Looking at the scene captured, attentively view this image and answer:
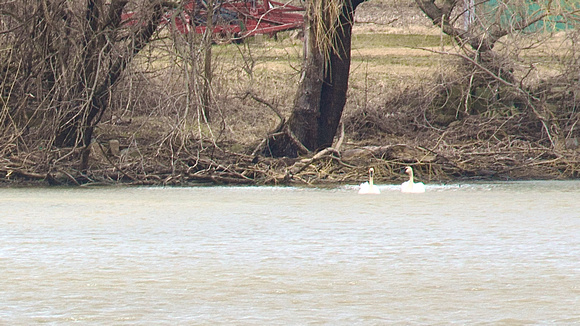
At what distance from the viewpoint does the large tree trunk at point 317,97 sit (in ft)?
49.0

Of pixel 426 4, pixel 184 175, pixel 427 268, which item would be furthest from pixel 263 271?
pixel 426 4

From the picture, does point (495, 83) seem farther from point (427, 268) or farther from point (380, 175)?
point (427, 268)

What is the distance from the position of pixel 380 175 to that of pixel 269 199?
2900mm

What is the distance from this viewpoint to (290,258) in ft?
24.7

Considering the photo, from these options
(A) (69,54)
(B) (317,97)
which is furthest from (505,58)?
(A) (69,54)

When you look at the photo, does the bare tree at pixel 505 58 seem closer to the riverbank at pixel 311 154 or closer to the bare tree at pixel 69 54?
the riverbank at pixel 311 154

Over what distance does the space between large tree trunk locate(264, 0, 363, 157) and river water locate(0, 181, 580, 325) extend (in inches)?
114

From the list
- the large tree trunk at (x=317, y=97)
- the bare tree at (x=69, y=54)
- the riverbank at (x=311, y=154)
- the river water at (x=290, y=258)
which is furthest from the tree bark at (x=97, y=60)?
the large tree trunk at (x=317, y=97)

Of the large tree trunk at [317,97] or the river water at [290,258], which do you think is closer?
the river water at [290,258]

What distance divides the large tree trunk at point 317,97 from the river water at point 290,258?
2.90m

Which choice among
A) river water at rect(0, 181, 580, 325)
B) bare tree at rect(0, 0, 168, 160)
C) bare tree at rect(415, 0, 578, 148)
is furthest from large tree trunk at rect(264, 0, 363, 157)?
river water at rect(0, 181, 580, 325)

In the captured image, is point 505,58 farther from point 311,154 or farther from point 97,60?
point 97,60

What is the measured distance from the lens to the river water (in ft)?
18.5

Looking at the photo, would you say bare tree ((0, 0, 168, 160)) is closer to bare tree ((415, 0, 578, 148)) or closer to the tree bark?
the tree bark
